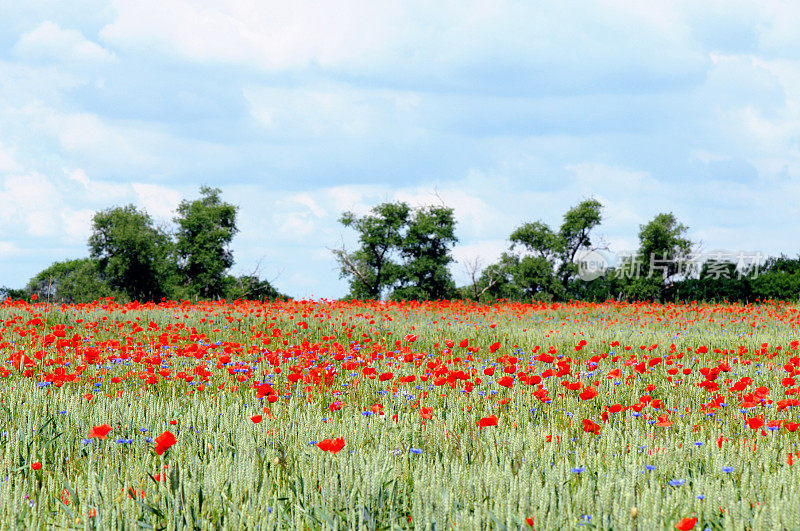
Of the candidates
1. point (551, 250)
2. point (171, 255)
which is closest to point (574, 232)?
point (551, 250)

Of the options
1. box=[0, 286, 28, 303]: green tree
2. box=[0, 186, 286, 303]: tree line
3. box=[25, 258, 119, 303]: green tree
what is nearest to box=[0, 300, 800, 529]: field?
box=[25, 258, 119, 303]: green tree

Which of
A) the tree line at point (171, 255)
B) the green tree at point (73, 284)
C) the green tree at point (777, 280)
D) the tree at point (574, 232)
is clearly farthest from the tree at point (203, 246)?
the green tree at point (777, 280)

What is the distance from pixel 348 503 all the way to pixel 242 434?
1439mm

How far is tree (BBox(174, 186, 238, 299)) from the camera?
132ft

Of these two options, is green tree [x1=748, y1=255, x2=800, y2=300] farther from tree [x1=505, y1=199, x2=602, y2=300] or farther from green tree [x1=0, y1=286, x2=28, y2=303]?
green tree [x1=0, y1=286, x2=28, y2=303]

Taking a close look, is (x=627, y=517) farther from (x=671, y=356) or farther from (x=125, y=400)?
(x=671, y=356)

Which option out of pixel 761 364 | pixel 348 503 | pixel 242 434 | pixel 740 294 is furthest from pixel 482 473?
pixel 740 294

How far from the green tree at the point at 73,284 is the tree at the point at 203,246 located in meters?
4.22

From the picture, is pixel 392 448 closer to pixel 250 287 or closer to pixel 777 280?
pixel 777 280

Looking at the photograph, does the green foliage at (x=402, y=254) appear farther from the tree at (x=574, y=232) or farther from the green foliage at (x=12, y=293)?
the green foliage at (x=12, y=293)

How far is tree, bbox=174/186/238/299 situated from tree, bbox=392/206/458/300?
36.9 feet

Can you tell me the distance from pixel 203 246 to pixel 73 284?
1665 centimetres

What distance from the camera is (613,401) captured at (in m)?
6.46

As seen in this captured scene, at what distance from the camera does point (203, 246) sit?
134 ft
